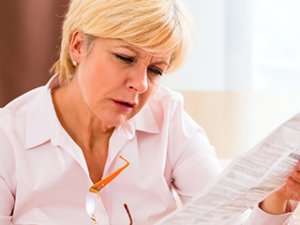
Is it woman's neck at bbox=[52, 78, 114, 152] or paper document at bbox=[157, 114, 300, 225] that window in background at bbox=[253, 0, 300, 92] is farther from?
paper document at bbox=[157, 114, 300, 225]

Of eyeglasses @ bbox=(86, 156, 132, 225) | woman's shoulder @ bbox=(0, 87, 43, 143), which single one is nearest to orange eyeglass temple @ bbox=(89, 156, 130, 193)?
eyeglasses @ bbox=(86, 156, 132, 225)

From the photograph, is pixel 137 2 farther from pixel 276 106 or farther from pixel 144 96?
pixel 276 106

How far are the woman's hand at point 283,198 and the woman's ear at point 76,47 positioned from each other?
506 millimetres

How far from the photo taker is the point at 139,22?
1236mm

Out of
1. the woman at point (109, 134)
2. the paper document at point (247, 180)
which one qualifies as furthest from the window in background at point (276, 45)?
the paper document at point (247, 180)

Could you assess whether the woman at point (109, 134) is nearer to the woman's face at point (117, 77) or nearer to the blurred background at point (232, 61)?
the woman's face at point (117, 77)

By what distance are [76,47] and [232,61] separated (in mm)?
895

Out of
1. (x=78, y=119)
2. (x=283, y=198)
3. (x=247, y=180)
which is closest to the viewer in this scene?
(x=247, y=180)

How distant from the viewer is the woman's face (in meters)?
1.27

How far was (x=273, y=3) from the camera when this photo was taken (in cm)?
210

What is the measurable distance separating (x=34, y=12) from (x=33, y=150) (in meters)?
0.89

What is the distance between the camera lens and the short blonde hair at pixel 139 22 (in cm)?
124

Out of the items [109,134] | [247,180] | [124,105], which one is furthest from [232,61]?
[247,180]

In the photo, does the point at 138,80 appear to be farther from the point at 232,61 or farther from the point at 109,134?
the point at 232,61
